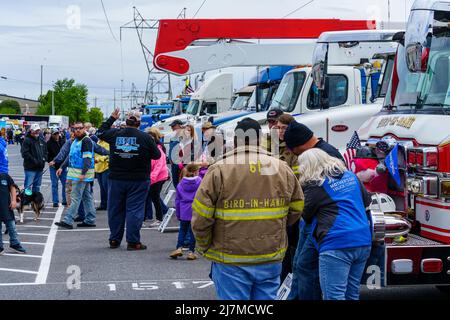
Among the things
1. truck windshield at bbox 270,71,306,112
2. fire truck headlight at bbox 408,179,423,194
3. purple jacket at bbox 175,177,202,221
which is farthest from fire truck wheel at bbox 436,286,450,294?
truck windshield at bbox 270,71,306,112

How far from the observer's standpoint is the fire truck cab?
7035mm

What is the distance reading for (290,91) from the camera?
14.9m

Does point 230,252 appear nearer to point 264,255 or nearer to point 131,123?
point 264,255

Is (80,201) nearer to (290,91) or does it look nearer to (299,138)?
(290,91)

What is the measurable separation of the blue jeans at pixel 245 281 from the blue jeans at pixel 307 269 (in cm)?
101

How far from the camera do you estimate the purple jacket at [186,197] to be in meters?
10.6

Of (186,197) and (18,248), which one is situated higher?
(186,197)

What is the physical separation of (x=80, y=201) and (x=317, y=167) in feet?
28.4

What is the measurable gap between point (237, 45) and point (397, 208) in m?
9.56

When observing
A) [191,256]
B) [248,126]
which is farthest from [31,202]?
[248,126]

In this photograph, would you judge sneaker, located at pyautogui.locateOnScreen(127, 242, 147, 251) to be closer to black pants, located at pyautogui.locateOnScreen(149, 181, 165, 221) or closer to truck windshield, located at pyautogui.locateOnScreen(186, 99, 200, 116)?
black pants, located at pyautogui.locateOnScreen(149, 181, 165, 221)

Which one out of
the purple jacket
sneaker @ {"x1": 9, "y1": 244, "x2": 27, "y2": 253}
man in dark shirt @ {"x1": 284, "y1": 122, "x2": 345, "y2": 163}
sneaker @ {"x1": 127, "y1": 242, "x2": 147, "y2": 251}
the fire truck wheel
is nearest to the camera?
man in dark shirt @ {"x1": 284, "y1": 122, "x2": 345, "y2": 163}

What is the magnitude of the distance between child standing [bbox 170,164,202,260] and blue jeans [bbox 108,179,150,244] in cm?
85

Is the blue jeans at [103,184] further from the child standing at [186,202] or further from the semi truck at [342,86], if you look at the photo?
the child standing at [186,202]
